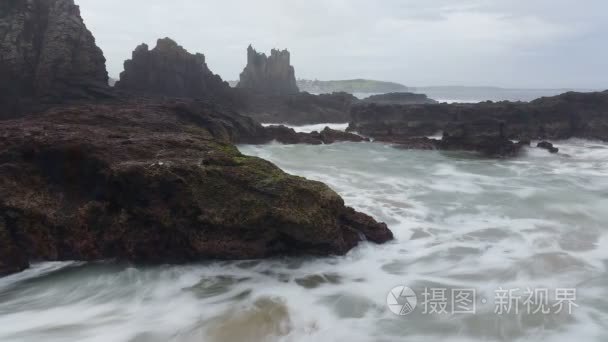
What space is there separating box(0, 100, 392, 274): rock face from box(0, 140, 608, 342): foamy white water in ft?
0.85

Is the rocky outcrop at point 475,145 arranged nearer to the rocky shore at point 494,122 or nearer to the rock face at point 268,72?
the rocky shore at point 494,122

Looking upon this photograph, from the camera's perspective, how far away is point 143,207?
5480 millimetres

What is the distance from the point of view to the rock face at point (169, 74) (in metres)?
28.2

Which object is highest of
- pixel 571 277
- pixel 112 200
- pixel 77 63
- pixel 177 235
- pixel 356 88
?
pixel 356 88

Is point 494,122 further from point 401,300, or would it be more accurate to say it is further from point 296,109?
point 296,109

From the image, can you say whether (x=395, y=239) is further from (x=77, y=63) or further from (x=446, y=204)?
(x=77, y=63)

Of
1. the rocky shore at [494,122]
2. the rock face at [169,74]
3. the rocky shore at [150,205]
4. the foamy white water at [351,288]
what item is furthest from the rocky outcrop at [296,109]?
the rocky shore at [150,205]

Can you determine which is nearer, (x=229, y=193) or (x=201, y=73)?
(x=229, y=193)

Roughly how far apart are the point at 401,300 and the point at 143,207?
3.70 metres

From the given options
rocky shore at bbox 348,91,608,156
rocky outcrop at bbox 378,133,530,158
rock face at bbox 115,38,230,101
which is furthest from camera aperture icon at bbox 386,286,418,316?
rock face at bbox 115,38,230,101

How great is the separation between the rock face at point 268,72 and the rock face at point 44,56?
27.8 meters

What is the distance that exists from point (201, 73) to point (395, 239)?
89.6 feet

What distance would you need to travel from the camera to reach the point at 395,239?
270 inches

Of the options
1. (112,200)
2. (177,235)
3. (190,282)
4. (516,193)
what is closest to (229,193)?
(177,235)
